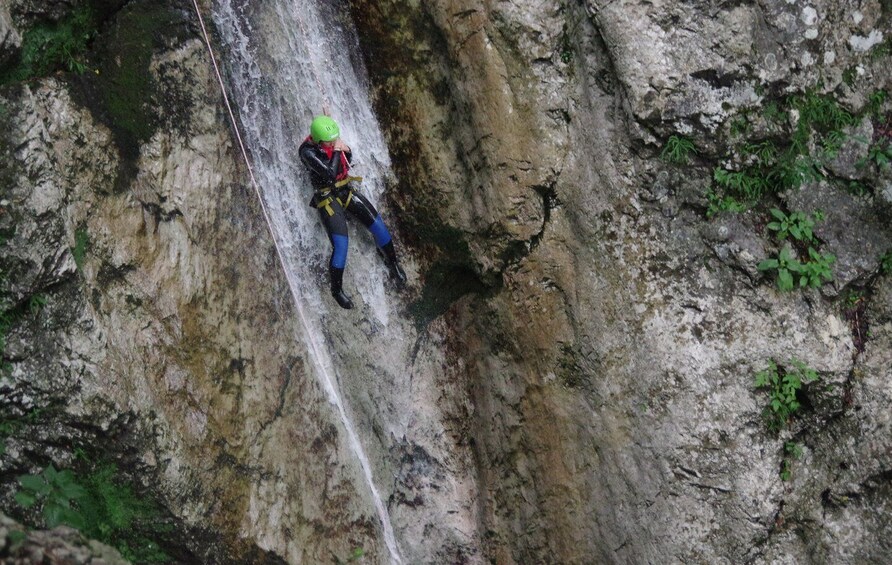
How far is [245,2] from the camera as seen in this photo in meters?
7.20

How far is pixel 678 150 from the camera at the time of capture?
6461 mm

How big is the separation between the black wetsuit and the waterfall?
1.05 ft

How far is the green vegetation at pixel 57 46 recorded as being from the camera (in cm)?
591


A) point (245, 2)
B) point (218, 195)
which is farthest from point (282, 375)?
point (245, 2)

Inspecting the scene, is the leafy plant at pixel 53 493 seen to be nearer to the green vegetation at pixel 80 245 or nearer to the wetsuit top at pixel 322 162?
the green vegetation at pixel 80 245

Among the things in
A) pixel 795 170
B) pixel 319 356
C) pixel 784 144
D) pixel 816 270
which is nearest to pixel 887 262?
pixel 816 270

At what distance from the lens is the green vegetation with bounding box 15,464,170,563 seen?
541 centimetres

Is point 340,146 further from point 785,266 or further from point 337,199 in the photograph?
point 785,266

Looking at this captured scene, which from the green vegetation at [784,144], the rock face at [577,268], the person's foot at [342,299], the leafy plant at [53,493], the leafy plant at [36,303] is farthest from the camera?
the person's foot at [342,299]

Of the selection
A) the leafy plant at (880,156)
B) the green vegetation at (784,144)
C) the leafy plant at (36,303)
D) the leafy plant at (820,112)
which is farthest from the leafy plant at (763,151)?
the leafy plant at (36,303)

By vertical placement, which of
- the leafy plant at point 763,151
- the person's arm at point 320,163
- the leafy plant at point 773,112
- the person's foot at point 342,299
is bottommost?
the person's foot at point 342,299

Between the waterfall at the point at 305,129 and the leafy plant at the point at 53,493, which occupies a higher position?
the waterfall at the point at 305,129

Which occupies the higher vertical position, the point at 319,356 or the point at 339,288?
the point at 339,288

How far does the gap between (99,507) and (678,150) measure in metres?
5.89
